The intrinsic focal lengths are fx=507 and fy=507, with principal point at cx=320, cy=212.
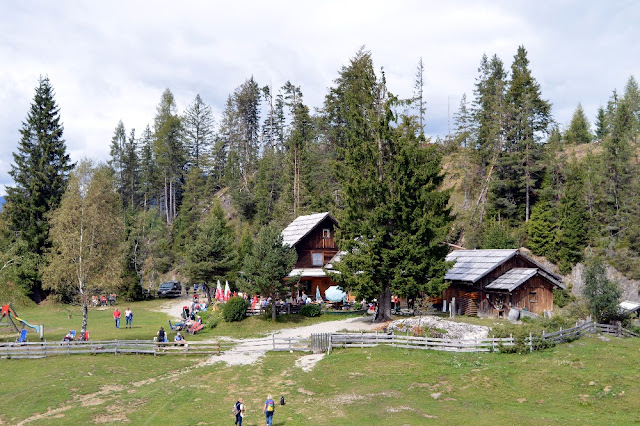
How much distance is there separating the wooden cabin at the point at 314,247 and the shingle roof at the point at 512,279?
1820 cm

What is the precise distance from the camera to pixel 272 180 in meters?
89.5

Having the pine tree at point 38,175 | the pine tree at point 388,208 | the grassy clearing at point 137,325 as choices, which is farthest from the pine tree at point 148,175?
the pine tree at point 388,208

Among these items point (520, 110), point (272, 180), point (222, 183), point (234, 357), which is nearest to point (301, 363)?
point (234, 357)

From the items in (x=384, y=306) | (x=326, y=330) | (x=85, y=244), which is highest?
(x=85, y=244)

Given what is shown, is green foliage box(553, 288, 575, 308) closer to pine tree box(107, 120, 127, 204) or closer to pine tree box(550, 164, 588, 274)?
pine tree box(550, 164, 588, 274)

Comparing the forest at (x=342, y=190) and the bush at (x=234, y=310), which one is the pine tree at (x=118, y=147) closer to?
the forest at (x=342, y=190)

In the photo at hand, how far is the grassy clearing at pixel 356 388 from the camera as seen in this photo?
20891mm

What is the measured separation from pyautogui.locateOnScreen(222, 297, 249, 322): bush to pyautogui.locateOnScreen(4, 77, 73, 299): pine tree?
32.4 metres

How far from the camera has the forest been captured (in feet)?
124

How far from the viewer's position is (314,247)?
56281 mm

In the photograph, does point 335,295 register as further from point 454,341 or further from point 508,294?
point 454,341

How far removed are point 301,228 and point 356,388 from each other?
1313 inches

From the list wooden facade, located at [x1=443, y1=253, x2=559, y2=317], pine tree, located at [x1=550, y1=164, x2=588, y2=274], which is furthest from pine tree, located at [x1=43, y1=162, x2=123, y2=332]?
pine tree, located at [x1=550, y1=164, x2=588, y2=274]

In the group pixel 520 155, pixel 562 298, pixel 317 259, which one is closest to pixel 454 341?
pixel 317 259
